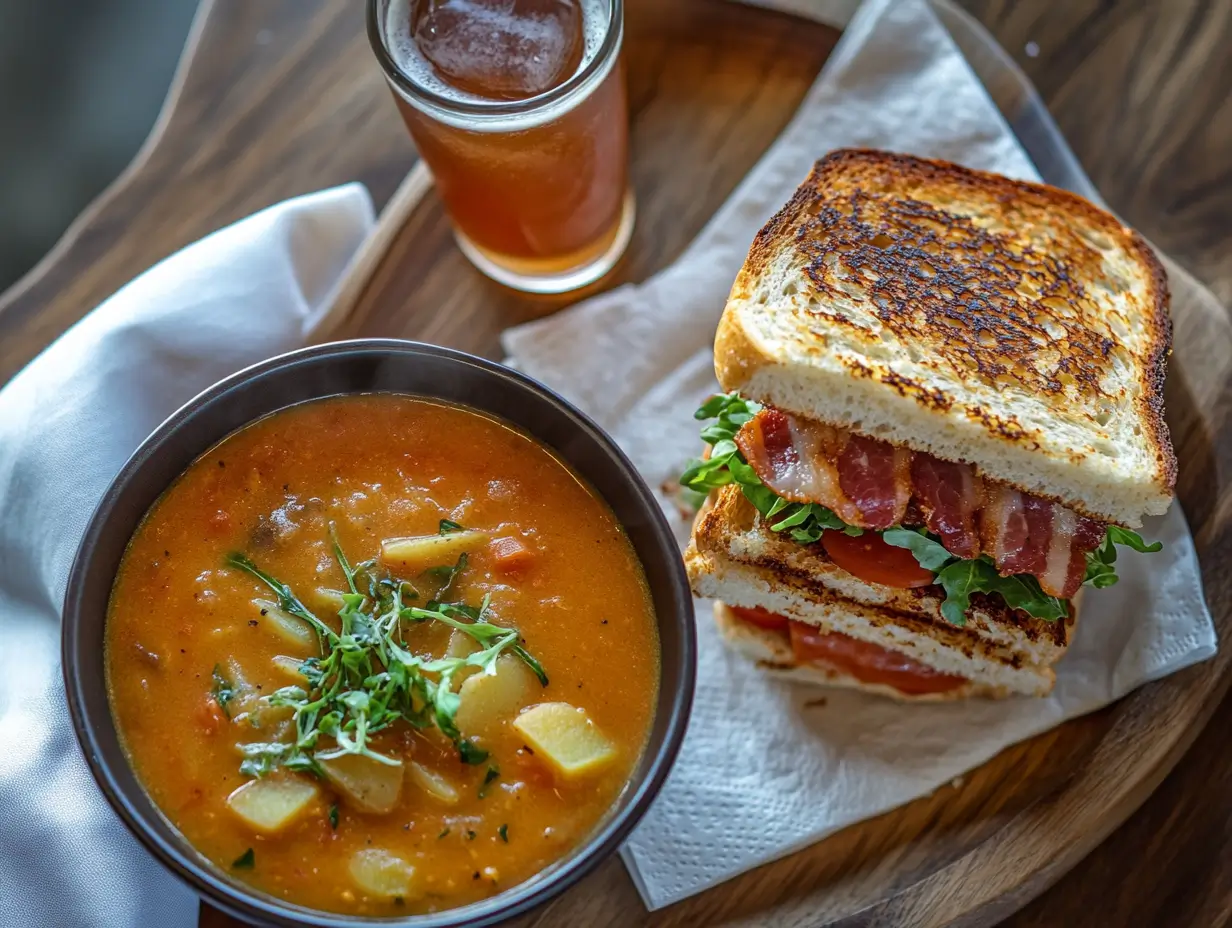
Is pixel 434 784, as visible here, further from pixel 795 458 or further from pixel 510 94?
pixel 510 94

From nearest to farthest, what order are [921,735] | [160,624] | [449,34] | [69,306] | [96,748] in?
[96,748] → [160,624] → [449,34] → [921,735] → [69,306]

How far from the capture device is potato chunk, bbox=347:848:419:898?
1.99m

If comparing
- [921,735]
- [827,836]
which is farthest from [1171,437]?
[827,836]

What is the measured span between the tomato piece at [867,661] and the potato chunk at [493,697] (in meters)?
0.84

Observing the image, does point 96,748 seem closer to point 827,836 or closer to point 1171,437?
point 827,836

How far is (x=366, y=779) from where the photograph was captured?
6.52 feet

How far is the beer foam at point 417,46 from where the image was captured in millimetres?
2490

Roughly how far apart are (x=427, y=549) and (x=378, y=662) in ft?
0.72

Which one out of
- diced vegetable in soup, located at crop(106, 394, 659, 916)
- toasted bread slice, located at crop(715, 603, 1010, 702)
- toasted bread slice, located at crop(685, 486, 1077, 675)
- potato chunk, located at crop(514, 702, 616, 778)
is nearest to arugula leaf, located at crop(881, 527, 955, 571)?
toasted bread slice, located at crop(685, 486, 1077, 675)

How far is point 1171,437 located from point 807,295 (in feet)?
3.09

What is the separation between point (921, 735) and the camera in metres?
2.66


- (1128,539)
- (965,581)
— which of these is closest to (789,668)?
(965,581)

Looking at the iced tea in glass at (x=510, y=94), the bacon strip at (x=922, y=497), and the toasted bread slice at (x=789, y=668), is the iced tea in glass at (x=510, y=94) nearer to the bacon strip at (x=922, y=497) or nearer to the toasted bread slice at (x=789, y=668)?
the bacon strip at (x=922, y=497)

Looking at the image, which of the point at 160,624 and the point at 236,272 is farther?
the point at 236,272
